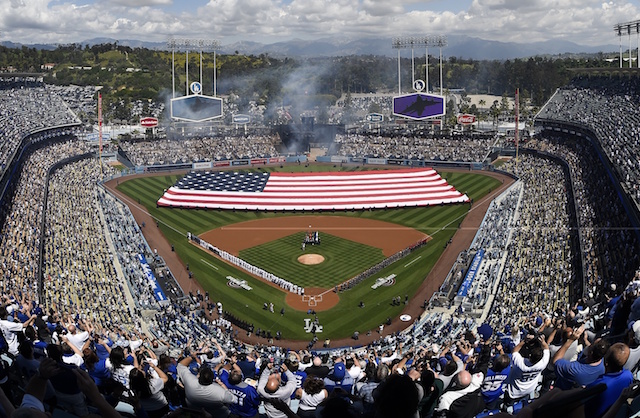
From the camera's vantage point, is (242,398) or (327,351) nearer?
(242,398)

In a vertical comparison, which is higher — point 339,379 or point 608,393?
point 608,393

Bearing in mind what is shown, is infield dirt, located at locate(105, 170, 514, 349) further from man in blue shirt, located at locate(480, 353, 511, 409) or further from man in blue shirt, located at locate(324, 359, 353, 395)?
man in blue shirt, located at locate(480, 353, 511, 409)

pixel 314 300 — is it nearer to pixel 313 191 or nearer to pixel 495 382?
pixel 313 191

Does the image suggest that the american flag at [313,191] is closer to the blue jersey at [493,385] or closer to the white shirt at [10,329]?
the white shirt at [10,329]

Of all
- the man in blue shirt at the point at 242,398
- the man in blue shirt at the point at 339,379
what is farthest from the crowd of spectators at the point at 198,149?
the man in blue shirt at the point at 242,398

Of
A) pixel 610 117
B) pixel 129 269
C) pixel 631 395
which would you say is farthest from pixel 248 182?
pixel 631 395

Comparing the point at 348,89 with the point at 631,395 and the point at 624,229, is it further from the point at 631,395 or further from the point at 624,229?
the point at 631,395

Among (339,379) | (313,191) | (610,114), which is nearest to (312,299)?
(339,379)

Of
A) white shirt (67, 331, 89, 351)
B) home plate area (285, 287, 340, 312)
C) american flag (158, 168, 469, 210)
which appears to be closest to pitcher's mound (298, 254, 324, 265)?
home plate area (285, 287, 340, 312)
